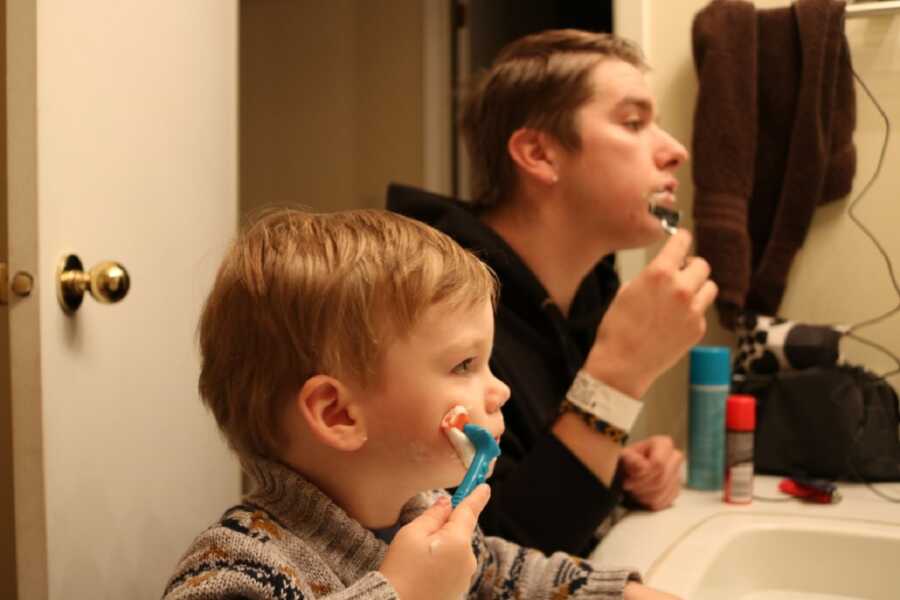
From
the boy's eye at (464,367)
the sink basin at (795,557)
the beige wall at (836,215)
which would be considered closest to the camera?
the boy's eye at (464,367)

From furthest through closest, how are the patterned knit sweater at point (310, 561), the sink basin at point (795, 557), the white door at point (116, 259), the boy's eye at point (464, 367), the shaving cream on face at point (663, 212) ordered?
1. the shaving cream on face at point (663, 212)
2. the sink basin at point (795, 557)
3. the white door at point (116, 259)
4. the boy's eye at point (464, 367)
5. the patterned knit sweater at point (310, 561)

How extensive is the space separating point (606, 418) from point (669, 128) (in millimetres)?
522

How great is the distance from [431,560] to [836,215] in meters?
0.78

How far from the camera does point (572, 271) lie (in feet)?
3.82

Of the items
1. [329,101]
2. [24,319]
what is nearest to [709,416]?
[24,319]

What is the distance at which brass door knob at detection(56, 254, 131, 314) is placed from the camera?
0.81 m

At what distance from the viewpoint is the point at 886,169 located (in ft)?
3.35

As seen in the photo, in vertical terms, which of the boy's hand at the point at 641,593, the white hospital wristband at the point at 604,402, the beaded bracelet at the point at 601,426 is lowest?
the boy's hand at the point at 641,593

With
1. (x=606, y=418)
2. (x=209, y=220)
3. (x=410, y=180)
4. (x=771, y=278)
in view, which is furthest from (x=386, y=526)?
(x=410, y=180)

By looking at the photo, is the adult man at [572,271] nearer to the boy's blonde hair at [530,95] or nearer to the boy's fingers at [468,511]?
the boy's blonde hair at [530,95]

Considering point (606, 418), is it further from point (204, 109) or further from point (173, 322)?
point (204, 109)

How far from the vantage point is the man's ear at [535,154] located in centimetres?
114

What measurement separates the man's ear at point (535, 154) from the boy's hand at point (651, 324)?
0.21 meters

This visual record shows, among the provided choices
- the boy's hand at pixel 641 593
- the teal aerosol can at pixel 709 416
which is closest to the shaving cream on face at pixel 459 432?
the boy's hand at pixel 641 593
